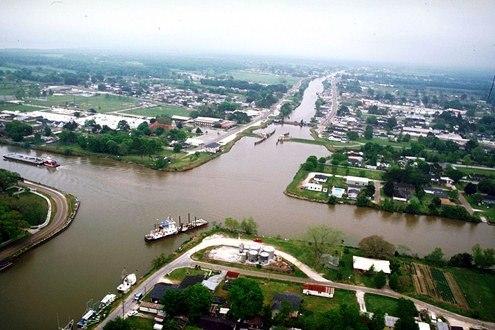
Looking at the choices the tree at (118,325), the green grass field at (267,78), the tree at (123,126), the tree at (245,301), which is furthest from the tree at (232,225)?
the green grass field at (267,78)

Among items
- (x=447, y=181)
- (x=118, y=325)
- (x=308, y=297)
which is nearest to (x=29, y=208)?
(x=118, y=325)

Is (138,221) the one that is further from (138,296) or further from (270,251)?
(270,251)

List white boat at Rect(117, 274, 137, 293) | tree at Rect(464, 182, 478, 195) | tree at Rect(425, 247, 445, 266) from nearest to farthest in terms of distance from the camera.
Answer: white boat at Rect(117, 274, 137, 293), tree at Rect(425, 247, 445, 266), tree at Rect(464, 182, 478, 195)

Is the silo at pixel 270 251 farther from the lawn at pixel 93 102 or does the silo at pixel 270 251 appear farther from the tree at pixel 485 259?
the lawn at pixel 93 102

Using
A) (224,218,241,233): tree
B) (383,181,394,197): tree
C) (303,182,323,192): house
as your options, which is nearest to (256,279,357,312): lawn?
(224,218,241,233): tree

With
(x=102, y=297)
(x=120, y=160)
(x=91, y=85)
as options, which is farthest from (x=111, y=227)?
(x=91, y=85)

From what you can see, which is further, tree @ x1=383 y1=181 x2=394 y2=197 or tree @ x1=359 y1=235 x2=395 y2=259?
tree @ x1=383 y1=181 x2=394 y2=197

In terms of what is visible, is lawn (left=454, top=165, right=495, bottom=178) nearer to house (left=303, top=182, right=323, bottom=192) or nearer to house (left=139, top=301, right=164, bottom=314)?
house (left=303, top=182, right=323, bottom=192)
